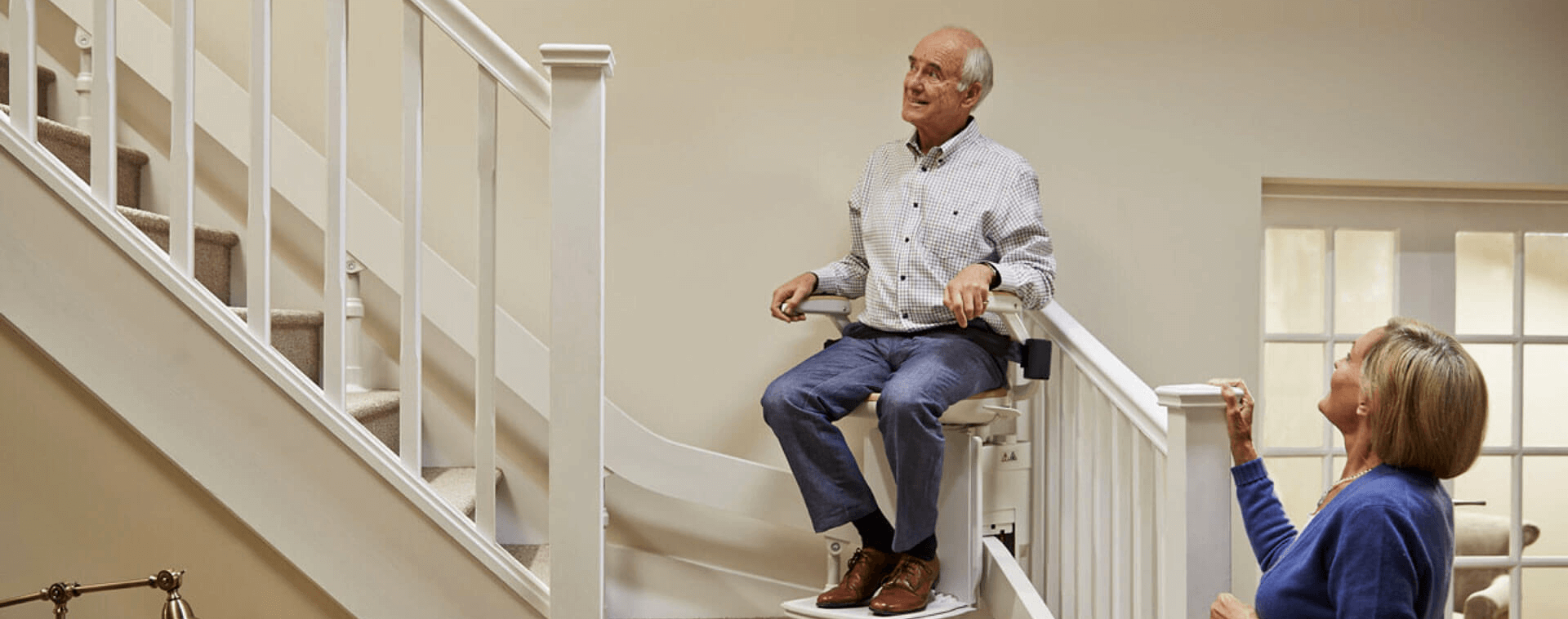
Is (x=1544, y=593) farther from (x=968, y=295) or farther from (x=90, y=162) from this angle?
(x=90, y=162)

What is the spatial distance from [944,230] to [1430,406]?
1.10 metres

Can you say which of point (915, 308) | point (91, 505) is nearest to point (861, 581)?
point (915, 308)

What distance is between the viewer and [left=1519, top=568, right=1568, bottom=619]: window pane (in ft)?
9.72

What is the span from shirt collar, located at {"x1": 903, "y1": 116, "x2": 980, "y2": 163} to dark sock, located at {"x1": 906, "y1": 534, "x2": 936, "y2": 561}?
2.66ft

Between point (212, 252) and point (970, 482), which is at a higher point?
point (212, 252)

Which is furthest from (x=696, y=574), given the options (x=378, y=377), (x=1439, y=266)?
(x=1439, y=266)

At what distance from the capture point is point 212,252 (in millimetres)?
2396

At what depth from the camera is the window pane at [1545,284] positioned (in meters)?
3.02

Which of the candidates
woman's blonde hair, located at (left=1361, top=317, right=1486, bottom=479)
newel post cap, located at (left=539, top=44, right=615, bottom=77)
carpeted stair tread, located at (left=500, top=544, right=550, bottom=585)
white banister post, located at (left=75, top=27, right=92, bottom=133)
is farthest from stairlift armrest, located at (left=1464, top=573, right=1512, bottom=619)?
white banister post, located at (left=75, top=27, right=92, bottom=133)

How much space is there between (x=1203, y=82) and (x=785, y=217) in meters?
1.17

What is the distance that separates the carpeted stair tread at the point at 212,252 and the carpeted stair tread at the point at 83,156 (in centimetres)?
13

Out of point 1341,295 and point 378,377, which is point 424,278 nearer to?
point 378,377

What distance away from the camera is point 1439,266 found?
9.84 feet

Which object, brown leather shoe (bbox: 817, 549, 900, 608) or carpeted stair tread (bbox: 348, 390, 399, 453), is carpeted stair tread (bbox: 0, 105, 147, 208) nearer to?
carpeted stair tread (bbox: 348, 390, 399, 453)
